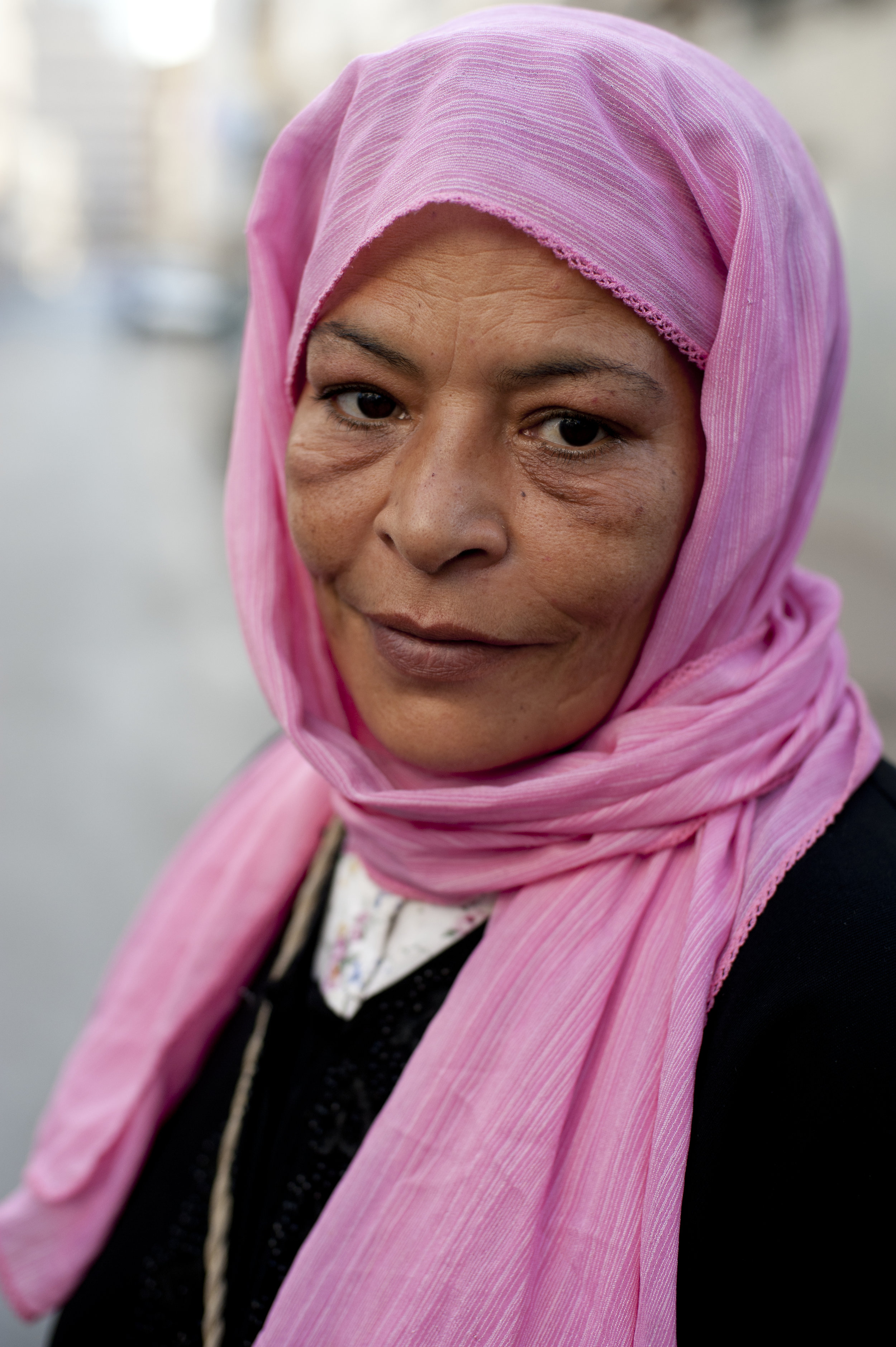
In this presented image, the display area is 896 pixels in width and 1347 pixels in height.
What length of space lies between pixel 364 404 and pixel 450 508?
201mm

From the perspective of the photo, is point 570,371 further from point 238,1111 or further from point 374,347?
point 238,1111

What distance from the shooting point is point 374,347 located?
99 centimetres

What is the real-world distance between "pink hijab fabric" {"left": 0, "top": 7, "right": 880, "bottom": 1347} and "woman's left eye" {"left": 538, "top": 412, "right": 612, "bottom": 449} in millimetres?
109

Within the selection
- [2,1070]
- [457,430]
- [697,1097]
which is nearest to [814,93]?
[457,430]

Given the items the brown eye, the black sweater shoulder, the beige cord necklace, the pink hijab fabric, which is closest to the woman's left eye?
the brown eye

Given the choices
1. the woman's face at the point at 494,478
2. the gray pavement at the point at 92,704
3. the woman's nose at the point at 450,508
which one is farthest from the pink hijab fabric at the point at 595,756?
the gray pavement at the point at 92,704

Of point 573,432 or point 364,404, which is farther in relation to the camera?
point 364,404

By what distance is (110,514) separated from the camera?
816 cm

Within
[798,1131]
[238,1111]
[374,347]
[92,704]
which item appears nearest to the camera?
[798,1131]

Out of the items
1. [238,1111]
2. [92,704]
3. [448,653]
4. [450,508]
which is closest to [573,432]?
[450,508]

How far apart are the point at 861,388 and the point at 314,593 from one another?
2123 mm

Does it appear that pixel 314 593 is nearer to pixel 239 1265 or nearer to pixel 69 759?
pixel 239 1265

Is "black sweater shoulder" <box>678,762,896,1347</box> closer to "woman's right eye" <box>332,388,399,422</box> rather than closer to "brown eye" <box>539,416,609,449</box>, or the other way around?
"brown eye" <box>539,416,609,449</box>

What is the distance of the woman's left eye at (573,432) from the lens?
954mm
